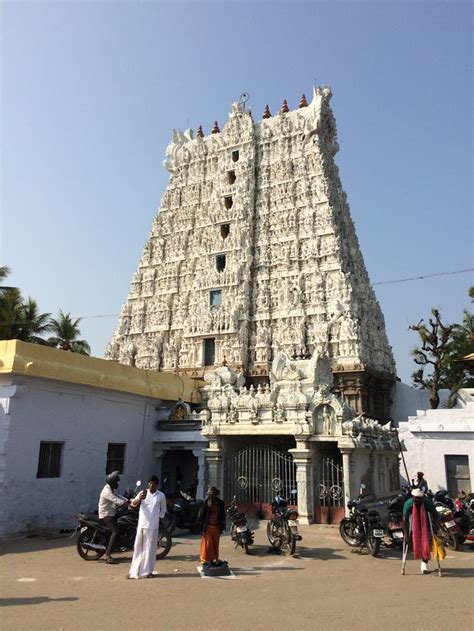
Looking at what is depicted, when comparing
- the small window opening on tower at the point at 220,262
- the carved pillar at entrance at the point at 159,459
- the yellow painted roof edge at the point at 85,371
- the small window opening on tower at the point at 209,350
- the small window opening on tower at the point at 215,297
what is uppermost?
the small window opening on tower at the point at 220,262

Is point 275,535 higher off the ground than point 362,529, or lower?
lower

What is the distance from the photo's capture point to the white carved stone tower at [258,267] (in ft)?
99.1

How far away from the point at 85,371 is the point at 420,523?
1115 cm

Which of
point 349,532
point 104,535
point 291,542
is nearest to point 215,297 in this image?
point 349,532

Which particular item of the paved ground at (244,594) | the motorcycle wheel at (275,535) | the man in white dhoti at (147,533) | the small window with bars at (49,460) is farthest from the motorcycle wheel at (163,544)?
the small window with bars at (49,460)

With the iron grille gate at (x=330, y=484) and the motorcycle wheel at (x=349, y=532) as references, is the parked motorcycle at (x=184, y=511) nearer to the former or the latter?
the motorcycle wheel at (x=349, y=532)

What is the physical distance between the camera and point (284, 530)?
11531 mm

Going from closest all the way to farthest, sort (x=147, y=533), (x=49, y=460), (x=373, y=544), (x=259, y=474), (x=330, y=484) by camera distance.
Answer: (x=147, y=533) < (x=373, y=544) < (x=49, y=460) < (x=330, y=484) < (x=259, y=474)

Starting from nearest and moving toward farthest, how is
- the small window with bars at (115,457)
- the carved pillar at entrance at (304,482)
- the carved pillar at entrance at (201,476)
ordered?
the carved pillar at entrance at (304,482), the small window with bars at (115,457), the carved pillar at entrance at (201,476)

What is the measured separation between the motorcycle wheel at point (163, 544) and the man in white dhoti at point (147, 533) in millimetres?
1750

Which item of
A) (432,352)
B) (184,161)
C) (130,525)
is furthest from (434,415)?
(184,161)

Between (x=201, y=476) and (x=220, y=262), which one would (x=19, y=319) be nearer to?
(x=220, y=262)

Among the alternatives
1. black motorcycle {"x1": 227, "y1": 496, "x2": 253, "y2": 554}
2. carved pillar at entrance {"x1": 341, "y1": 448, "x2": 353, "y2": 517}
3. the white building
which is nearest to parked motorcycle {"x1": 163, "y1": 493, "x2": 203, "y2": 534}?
black motorcycle {"x1": 227, "y1": 496, "x2": 253, "y2": 554}

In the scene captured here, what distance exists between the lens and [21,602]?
751cm
